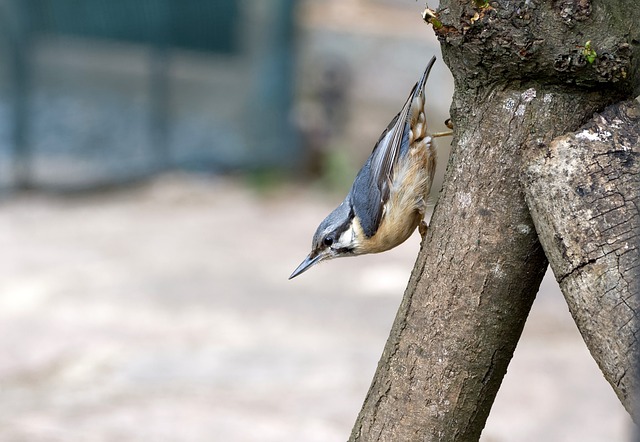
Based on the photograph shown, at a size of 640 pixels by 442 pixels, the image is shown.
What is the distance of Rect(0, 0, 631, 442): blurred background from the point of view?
515 cm

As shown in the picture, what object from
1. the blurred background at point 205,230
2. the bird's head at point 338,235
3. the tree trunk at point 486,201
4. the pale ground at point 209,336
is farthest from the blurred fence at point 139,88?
the tree trunk at point 486,201

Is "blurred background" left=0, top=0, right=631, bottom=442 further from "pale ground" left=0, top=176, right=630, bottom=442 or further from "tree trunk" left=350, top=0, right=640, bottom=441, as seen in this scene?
"tree trunk" left=350, top=0, right=640, bottom=441

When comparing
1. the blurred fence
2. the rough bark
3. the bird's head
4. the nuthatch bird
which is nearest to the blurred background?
the blurred fence

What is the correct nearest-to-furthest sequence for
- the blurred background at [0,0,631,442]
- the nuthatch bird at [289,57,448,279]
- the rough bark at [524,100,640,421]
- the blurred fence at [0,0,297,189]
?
the rough bark at [524,100,640,421] < the nuthatch bird at [289,57,448,279] < the blurred background at [0,0,631,442] < the blurred fence at [0,0,297,189]

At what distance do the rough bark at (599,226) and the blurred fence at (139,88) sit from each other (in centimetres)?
754

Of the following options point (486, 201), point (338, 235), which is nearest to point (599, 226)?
point (486, 201)

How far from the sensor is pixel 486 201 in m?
2.11

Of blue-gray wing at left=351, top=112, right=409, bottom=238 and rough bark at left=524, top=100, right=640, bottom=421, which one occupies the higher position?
rough bark at left=524, top=100, right=640, bottom=421

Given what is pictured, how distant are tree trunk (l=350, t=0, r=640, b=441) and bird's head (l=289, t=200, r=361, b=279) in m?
1.29

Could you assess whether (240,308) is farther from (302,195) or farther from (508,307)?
(508,307)

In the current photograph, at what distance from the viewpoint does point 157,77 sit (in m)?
9.23

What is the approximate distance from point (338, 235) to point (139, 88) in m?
6.09

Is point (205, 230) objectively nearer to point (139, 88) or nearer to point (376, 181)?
point (139, 88)

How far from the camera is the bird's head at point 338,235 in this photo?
3562 mm
